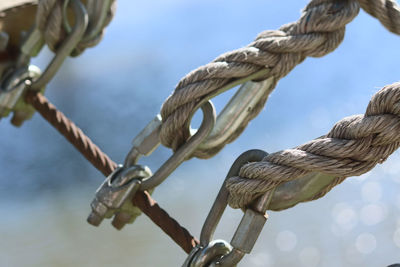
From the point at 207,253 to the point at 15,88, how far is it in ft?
1.42

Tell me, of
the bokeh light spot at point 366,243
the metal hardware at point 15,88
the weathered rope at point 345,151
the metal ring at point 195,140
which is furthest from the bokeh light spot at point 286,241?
the weathered rope at point 345,151

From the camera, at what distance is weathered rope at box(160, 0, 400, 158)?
64 cm

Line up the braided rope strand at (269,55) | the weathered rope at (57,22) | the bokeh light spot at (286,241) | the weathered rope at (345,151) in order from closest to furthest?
1. the weathered rope at (345,151)
2. the braided rope strand at (269,55)
3. the weathered rope at (57,22)
4. the bokeh light spot at (286,241)

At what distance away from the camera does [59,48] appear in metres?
0.85

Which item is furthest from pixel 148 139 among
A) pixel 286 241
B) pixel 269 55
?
pixel 286 241

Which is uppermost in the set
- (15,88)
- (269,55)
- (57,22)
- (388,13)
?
(388,13)

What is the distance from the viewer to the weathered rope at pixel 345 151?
1.64 ft

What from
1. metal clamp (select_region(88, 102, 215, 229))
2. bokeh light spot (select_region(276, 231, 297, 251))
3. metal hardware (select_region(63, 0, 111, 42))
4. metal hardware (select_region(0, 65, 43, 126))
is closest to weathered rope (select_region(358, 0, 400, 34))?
metal clamp (select_region(88, 102, 215, 229))

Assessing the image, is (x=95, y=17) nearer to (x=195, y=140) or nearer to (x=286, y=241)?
(x=195, y=140)

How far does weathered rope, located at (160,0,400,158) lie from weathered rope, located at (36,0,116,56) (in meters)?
0.26

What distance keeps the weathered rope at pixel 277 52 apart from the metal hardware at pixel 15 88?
31 cm

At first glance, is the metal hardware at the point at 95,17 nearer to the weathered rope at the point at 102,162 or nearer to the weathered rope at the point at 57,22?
the weathered rope at the point at 57,22

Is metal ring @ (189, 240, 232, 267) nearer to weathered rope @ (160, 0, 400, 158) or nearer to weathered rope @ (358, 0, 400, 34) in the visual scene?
weathered rope @ (160, 0, 400, 158)

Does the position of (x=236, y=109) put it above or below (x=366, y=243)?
above
